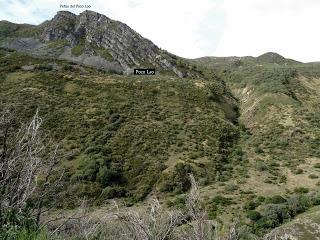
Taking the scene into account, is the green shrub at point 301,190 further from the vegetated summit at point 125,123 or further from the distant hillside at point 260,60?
the distant hillside at point 260,60

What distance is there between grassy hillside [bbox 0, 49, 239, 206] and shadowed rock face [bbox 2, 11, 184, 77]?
88.0ft

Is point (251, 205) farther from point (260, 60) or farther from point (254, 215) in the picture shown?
point (260, 60)

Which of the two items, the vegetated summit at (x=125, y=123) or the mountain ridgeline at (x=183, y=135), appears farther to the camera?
the vegetated summit at (x=125, y=123)

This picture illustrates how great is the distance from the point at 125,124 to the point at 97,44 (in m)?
72.0

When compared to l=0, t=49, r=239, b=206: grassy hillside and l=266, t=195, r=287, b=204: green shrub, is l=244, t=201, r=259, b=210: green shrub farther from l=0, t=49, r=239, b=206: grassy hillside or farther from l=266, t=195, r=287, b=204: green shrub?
l=0, t=49, r=239, b=206: grassy hillside

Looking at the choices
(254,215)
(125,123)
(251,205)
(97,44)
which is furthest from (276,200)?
(97,44)

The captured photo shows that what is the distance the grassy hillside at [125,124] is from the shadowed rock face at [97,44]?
2682cm

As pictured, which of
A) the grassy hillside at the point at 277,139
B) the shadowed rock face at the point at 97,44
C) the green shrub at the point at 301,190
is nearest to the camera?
the grassy hillside at the point at 277,139

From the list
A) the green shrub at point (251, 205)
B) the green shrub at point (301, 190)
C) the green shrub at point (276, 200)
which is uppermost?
the green shrub at point (301, 190)

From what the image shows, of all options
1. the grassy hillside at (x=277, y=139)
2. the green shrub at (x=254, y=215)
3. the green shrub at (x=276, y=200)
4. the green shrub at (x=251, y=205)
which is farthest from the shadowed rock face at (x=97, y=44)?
the green shrub at (x=254, y=215)

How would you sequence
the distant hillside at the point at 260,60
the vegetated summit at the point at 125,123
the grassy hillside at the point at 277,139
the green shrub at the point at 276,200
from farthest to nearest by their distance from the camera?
the distant hillside at the point at 260,60 → the vegetated summit at the point at 125,123 → the grassy hillside at the point at 277,139 → the green shrub at the point at 276,200

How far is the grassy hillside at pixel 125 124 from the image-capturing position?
2146 inches

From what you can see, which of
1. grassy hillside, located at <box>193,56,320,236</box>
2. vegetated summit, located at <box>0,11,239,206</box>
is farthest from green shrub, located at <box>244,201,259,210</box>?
vegetated summit, located at <box>0,11,239,206</box>

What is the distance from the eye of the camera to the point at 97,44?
136000 millimetres
